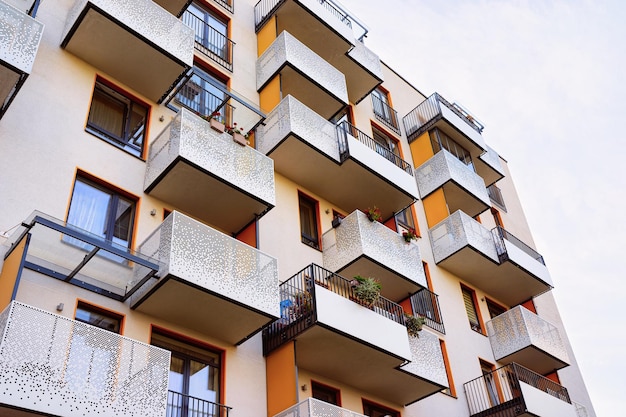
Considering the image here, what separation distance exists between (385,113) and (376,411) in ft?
45.5

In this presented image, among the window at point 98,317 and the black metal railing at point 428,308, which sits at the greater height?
the black metal railing at point 428,308

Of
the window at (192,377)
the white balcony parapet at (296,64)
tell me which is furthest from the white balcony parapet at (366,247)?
the window at (192,377)

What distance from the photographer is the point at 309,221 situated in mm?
20484

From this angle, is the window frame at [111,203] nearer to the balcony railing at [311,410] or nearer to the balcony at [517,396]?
the balcony railing at [311,410]

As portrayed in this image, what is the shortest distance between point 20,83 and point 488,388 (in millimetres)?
16726

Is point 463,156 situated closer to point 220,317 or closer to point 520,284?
point 520,284

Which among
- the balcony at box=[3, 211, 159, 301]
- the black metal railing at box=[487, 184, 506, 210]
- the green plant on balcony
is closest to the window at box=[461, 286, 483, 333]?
the green plant on balcony

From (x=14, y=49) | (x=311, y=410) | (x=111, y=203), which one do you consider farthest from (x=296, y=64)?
(x=311, y=410)

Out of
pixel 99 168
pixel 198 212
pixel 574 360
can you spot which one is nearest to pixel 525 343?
pixel 574 360

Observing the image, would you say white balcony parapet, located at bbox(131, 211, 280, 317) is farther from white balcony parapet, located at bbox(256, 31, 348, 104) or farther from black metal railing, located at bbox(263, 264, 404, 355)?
white balcony parapet, located at bbox(256, 31, 348, 104)

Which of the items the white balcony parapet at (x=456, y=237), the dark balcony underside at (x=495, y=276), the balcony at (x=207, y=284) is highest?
the white balcony parapet at (x=456, y=237)

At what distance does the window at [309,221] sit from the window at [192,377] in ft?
18.5

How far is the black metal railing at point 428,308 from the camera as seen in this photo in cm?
2167

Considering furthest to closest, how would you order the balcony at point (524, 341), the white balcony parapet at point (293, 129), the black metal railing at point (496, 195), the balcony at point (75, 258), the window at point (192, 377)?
the black metal railing at point (496, 195), the balcony at point (524, 341), the white balcony parapet at point (293, 129), the window at point (192, 377), the balcony at point (75, 258)
